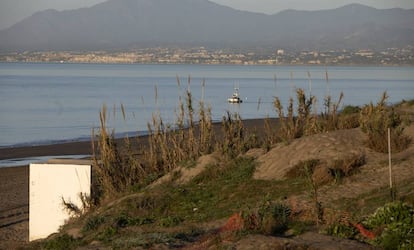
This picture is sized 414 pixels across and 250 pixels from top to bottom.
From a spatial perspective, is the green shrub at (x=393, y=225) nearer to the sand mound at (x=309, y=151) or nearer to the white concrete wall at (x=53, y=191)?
the sand mound at (x=309, y=151)

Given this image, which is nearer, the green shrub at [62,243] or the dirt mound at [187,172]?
the green shrub at [62,243]

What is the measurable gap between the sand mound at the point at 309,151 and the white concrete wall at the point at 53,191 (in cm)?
312

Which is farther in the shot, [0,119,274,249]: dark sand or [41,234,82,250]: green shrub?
[0,119,274,249]: dark sand

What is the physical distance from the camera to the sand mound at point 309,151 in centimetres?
1533

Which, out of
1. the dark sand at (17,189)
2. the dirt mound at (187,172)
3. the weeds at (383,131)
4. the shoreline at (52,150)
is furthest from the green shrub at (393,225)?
the shoreline at (52,150)

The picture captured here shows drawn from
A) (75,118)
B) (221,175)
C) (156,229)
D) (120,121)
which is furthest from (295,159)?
(75,118)

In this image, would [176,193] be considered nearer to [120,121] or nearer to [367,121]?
[367,121]

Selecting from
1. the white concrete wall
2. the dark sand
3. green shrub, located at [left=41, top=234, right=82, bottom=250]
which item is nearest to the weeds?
the dark sand

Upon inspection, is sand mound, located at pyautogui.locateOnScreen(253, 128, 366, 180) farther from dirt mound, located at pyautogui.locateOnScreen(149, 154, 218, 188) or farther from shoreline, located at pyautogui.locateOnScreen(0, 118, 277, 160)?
shoreline, located at pyautogui.locateOnScreen(0, 118, 277, 160)

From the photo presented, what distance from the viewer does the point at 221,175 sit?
1593cm

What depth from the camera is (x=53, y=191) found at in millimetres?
15656

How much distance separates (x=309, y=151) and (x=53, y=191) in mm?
4590

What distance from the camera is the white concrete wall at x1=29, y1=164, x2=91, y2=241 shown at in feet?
51.2

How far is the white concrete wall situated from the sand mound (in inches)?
123
